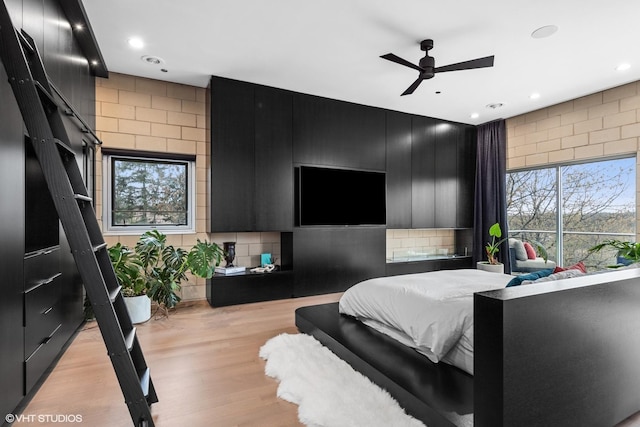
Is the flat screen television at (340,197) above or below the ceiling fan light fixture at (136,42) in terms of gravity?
below

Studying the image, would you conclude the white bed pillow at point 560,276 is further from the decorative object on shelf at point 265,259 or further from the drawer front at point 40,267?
the decorative object on shelf at point 265,259

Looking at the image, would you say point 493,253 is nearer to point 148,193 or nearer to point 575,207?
point 575,207

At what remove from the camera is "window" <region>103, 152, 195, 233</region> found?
3937mm

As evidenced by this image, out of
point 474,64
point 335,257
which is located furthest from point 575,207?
point 335,257

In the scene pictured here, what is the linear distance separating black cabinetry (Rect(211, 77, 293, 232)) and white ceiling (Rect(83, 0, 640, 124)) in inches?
9.9

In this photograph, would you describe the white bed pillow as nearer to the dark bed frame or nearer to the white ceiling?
the dark bed frame

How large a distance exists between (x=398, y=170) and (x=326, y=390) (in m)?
3.95

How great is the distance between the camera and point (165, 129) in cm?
409

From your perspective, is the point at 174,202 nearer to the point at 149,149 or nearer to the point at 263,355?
the point at 149,149

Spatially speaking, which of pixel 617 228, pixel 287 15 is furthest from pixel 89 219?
pixel 617 228

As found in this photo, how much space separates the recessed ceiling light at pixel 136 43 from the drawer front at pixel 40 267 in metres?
2.02

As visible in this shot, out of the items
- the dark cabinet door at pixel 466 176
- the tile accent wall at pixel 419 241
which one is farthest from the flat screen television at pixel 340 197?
the dark cabinet door at pixel 466 176

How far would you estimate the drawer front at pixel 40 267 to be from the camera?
1.90m

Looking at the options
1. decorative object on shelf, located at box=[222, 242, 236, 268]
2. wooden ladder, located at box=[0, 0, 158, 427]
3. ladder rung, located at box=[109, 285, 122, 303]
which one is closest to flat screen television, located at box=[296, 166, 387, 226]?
decorative object on shelf, located at box=[222, 242, 236, 268]
